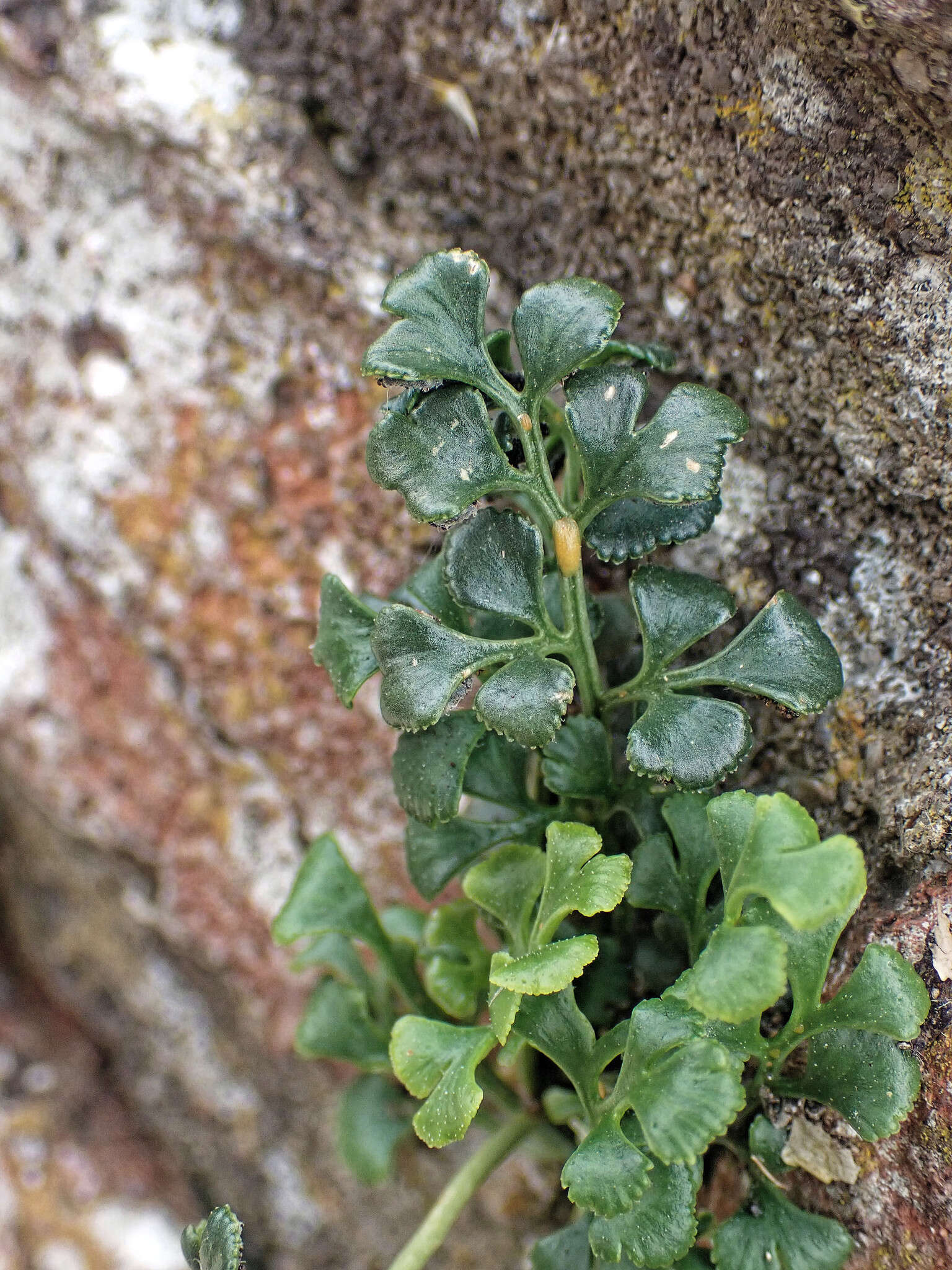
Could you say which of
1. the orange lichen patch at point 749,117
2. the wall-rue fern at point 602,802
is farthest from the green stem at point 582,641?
the orange lichen patch at point 749,117

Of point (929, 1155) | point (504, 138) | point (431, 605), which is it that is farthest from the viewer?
point (504, 138)

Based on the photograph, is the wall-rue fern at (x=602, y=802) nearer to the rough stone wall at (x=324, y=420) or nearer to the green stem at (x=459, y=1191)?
the green stem at (x=459, y=1191)

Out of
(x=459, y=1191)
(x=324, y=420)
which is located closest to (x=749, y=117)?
(x=324, y=420)

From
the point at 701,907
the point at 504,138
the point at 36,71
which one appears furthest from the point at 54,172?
the point at 701,907

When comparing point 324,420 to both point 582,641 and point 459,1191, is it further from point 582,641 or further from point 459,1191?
point 459,1191

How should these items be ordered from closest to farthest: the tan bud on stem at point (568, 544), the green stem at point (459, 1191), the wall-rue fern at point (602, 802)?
the wall-rue fern at point (602, 802)
the tan bud on stem at point (568, 544)
the green stem at point (459, 1191)

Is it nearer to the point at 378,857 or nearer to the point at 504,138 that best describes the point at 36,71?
the point at 504,138
